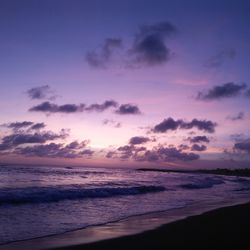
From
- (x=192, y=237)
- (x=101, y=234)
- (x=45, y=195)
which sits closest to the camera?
(x=192, y=237)

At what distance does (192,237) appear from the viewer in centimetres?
1028

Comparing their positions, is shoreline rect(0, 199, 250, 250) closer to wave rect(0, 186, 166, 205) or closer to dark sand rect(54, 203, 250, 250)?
dark sand rect(54, 203, 250, 250)

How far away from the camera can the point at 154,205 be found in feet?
66.3

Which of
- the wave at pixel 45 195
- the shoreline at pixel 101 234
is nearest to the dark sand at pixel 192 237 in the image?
the shoreline at pixel 101 234

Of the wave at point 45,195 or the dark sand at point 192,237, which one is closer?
the dark sand at point 192,237

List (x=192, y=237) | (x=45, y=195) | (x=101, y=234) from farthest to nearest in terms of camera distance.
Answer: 1. (x=45, y=195)
2. (x=101, y=234)
3. (x=192, y=237)

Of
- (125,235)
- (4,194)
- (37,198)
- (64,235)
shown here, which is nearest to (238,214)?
(125,235)

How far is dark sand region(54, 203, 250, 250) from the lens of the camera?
356 inches

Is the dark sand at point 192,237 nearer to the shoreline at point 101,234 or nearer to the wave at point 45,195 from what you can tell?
the shoreline at point 101,234

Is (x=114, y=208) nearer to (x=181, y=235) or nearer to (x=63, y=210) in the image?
(x=63, y=210)

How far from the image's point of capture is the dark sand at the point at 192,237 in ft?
29.7

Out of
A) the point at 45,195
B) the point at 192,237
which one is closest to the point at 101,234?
the point at 192,237

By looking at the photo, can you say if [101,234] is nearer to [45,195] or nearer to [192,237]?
[192,237]

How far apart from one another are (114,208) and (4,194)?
268 inches
